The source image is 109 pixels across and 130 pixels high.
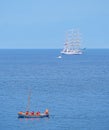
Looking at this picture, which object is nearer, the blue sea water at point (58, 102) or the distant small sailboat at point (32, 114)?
the blue sea water at point (58, 102)

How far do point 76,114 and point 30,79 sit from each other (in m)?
60.0

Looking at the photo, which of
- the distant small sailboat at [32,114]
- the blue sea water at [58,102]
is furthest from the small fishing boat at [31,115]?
the blue sea water at [58,102]

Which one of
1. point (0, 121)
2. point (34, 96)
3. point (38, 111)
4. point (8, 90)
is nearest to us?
point (0, 121)

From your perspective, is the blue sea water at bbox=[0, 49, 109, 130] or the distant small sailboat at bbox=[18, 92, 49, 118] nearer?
the blue sea water at bbox=[0, 49, 109, 130]

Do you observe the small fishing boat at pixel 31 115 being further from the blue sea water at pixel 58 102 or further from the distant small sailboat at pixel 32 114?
the blue sea water at pixel 58 102

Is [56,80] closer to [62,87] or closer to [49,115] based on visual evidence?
[62,87]

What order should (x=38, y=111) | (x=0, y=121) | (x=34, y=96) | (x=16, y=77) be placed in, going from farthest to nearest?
(x=16, y=77) < (x=34, y=96) < (x=38, y=111) < (x=0, y=121)

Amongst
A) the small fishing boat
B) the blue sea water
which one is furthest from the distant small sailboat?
the blue sea water

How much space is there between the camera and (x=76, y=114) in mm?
91375

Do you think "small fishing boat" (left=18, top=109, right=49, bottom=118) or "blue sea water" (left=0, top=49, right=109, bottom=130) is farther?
"small fishing boat" (left=18, top=109, right=49, bottom=118)

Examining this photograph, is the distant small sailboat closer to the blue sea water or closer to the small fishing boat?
the small fishing boat

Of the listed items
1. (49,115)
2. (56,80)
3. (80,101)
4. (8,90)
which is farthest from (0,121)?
(56,80)

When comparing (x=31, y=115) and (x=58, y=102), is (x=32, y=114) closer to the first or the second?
(x=31, y=115)

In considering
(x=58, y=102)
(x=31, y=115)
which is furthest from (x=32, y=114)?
(x=58, y=102)
